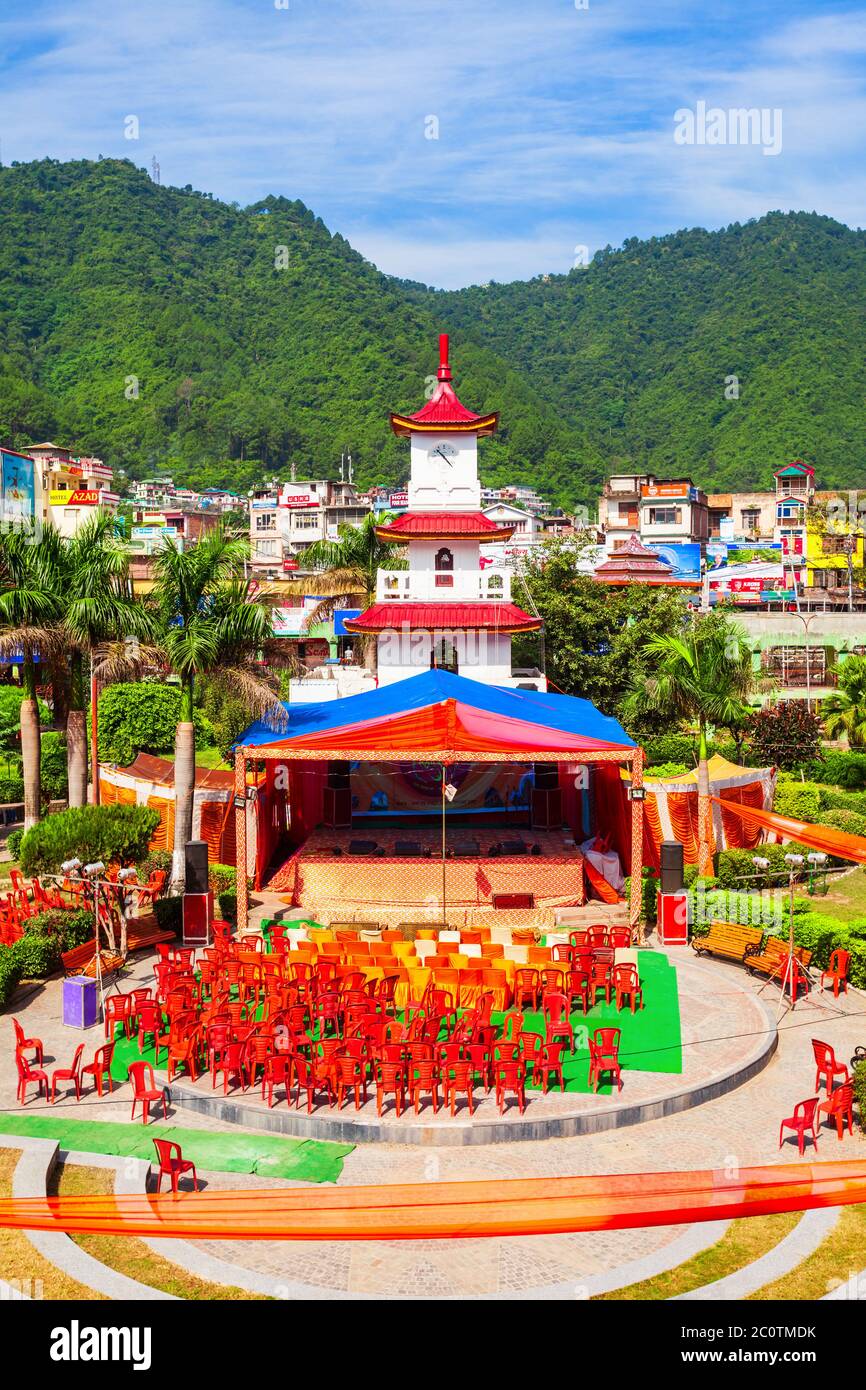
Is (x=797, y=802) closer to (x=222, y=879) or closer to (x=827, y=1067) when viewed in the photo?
(x=222, y=879)

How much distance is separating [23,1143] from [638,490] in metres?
114

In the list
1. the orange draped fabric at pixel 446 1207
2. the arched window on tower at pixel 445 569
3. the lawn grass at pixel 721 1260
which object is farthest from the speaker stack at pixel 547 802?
the lawn grass at pixel 721 1260

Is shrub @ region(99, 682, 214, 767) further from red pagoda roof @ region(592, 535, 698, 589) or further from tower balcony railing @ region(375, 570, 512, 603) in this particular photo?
red pagoda roof @ region(592, 535, 698, 589)

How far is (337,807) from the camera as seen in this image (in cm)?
2891

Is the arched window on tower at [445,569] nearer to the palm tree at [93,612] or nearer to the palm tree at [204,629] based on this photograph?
the palm tree at [93,612]

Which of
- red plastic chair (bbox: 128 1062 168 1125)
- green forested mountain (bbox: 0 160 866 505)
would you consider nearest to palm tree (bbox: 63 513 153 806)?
red plastic chair (bbox: 128 1062 168 1125)

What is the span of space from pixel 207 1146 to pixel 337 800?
14.5 m

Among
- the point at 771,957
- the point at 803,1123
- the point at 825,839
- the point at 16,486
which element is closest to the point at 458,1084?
the point at 803,1123

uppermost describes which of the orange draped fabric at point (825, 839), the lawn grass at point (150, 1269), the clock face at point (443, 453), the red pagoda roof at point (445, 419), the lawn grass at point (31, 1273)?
the red pagoda roof at point (445, 419)

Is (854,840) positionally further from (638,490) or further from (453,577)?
(638,490)

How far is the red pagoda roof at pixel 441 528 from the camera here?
37438 millimetres

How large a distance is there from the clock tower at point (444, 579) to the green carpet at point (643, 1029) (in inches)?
676

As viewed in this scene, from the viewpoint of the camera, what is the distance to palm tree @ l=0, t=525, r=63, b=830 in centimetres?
2602
